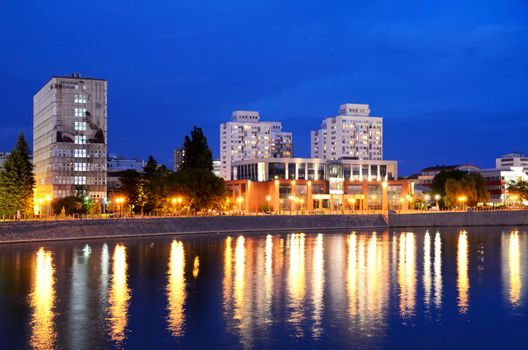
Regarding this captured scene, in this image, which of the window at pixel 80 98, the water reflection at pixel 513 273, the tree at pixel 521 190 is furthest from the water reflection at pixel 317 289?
the tree at pixel 521 190

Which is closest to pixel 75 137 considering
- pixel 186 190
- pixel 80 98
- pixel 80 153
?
pixel 80 153

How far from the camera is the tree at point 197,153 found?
112 m

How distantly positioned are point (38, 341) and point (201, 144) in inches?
3377

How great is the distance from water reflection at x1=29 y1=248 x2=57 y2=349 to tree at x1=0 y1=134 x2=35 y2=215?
40.9 m

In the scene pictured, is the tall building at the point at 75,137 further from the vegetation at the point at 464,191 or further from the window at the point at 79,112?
the vegetation at the point at 464,191

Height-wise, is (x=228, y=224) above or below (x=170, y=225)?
below

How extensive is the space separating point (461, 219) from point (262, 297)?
274ft

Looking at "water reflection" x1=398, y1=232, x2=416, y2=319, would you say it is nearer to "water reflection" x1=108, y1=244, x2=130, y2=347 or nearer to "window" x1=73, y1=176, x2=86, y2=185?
"water reflection" x1=108, y1=244, x2=130, y2=347

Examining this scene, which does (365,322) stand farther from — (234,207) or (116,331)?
(234,207)

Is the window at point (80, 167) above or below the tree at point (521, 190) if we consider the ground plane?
above

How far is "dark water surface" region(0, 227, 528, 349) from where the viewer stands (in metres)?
29.5

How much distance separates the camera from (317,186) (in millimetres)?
140875

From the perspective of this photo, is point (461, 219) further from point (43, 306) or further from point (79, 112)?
point (43, 306)

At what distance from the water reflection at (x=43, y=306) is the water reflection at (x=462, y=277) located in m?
21.3
